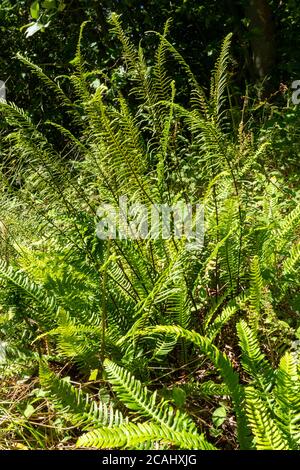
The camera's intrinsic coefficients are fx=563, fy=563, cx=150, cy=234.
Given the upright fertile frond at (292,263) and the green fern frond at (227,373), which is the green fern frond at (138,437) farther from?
the upright fertile frond at (292,263)

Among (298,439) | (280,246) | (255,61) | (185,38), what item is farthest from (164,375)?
(185,38)

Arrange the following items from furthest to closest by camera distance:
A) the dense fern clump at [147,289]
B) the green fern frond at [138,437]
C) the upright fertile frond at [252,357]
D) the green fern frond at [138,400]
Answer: the dense fern clump at [147,289]
the upright fertile frond at [252,357]
the green fern frond at [138,400]
the green fern frond at [138,437]

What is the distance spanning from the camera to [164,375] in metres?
1.75

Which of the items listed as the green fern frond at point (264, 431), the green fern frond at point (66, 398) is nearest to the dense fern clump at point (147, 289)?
the green fern frond at point (66, 398)

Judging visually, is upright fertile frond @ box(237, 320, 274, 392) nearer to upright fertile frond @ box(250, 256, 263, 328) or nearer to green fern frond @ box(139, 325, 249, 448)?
green fern frond @ box(139, 325, 249, 448)

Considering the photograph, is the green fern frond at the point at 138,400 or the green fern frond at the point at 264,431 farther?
the green fern frond at the point at 138,400

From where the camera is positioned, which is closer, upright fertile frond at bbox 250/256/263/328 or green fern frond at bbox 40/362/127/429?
green fern frond at bbox 40/362/127/429

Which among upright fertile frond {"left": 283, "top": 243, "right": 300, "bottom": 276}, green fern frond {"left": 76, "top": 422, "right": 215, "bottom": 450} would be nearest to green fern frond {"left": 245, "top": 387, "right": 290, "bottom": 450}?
green fern frond {"left": 76, "top": 422, "right": 215, "bottom": 450}

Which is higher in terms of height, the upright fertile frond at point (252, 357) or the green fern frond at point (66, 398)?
the upright fertile frond at point (252, 357)

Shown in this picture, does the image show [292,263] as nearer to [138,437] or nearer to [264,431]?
[264,431]

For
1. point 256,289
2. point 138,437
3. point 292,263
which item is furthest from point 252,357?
point 292,263

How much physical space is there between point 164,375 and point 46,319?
0.43m
